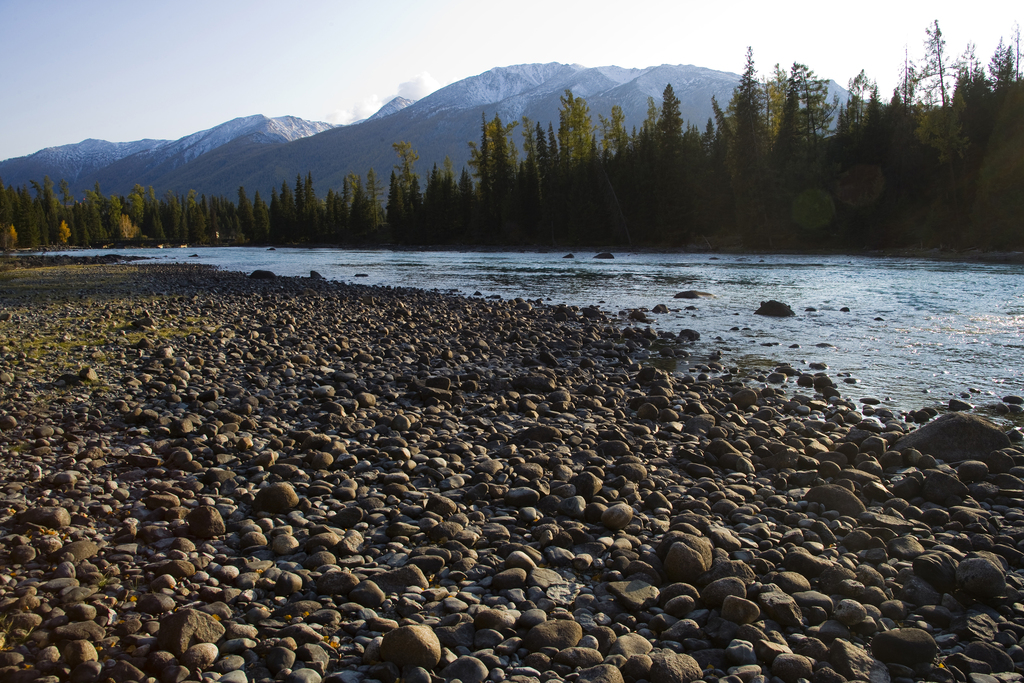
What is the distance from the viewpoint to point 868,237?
48594mm

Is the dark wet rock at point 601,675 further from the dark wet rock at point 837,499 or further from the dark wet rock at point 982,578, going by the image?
the dark wet rock at point 837,499

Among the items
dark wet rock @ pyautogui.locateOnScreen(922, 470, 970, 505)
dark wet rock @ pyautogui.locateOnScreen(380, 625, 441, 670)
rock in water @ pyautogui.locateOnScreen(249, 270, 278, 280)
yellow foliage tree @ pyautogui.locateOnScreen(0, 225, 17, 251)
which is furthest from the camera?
yellow foliage tree @ pyautogui.locateOnScreen(0, 225, 17, 251)

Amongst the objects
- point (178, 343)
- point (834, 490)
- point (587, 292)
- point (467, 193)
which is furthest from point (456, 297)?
point (467, 193)

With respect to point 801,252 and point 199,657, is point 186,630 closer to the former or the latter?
point 199,657

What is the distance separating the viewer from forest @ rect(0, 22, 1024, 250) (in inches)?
1775

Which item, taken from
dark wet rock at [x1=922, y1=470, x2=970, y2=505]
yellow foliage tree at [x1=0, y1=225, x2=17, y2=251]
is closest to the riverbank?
yellow foliage tree at [x1=0, y1=225, x2=17, y2=251]

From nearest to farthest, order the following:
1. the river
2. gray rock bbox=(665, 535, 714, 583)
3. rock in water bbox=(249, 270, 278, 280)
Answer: gray rock bbox=(665, 535, 714, 583), the river, rock in water bbox=(249, 270, 278, 280)

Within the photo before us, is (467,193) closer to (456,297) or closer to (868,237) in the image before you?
(868,237)

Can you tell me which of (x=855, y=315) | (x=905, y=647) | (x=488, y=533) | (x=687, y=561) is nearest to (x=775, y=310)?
(x=855, y=315)

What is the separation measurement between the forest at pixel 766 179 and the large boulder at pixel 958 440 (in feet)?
141

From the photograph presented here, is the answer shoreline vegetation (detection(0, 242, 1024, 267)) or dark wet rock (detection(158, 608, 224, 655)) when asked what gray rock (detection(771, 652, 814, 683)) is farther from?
shoreline vegetation (detection(0, 242, 1024, 267))

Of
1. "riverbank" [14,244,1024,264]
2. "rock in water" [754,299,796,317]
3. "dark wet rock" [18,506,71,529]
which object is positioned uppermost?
"riverbank" [14,244,1024,264]

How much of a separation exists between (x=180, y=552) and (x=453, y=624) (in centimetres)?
183

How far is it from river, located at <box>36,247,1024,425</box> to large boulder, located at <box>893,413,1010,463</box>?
1.90 meters
